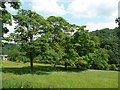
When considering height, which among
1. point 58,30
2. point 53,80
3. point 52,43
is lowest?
point 53,80

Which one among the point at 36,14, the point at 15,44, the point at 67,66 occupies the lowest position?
the point at 67,66

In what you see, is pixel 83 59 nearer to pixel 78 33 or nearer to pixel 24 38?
pixel 78 33

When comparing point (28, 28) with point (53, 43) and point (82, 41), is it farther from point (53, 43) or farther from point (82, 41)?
point (82, 41)

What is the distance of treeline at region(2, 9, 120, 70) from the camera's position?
41281 millimetres

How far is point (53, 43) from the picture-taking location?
144ft

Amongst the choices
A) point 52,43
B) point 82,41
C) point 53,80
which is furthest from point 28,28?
point 53,80

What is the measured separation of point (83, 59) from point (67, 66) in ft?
16.0

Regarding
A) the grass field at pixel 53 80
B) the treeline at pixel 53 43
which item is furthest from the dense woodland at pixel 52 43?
the grass field at pixel 53 80

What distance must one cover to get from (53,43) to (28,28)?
4.60 metres

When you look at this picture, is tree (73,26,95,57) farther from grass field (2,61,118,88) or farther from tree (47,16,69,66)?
grass field (2,61,118,88)

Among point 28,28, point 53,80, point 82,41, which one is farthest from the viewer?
point 82,41

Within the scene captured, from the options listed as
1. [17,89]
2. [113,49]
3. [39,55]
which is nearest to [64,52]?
[39,55]

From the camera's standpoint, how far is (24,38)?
140 ft

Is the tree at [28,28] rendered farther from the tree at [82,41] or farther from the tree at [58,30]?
the tree at [82,41]
